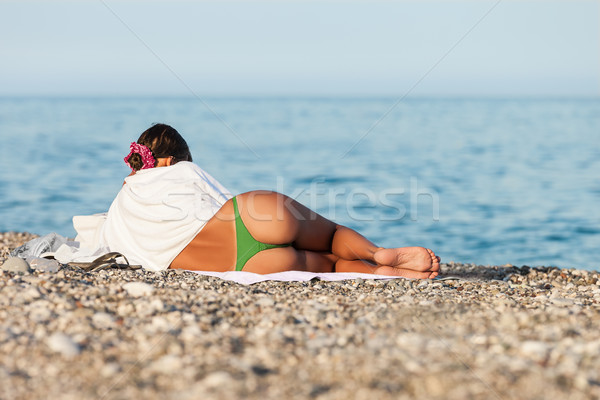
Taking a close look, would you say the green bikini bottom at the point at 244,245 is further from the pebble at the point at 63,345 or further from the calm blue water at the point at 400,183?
the calm blue water at the point at 400,183

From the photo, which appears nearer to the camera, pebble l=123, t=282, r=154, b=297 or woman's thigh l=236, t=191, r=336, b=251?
pebble l=123, t=282, r=154, b=297

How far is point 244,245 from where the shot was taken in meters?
4.29

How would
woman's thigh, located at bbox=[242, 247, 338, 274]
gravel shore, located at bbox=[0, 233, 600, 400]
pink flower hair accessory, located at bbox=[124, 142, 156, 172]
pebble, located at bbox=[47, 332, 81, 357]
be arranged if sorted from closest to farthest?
gravel shore, located at bbox=[0, 233, 600, 400] → pebble, located at bbox=[47, 332, 81, 357] → woman's thigh, located at bbox=[242, 247, 338, 274] → pink flower hair accessory, located at bbox=[124, 142, 156, 172]

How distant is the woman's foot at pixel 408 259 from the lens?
4461 millimetres

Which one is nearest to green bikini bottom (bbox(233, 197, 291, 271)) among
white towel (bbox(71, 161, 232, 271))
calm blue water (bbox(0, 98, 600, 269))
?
white towel (bbox(71, 161, 232, 271))

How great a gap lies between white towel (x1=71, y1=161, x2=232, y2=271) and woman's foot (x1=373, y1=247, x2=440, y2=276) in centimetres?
123

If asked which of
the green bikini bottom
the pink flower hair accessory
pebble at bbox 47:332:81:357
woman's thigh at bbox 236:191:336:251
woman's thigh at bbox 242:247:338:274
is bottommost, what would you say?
pebble at bbox 47:332:81:357

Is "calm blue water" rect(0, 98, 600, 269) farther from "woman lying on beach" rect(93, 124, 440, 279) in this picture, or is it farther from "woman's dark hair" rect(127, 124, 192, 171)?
"woman's dark hair" rect(127, 124, 192, 171)

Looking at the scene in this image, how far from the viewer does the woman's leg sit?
414 centimetres

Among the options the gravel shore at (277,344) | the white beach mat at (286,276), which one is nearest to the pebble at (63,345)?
the gravel shore at (277,344)

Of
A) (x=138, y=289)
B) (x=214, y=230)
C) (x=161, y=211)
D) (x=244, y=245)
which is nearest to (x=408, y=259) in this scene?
(x=244, y=245)

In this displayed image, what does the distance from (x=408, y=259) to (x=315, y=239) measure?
707 millimetres

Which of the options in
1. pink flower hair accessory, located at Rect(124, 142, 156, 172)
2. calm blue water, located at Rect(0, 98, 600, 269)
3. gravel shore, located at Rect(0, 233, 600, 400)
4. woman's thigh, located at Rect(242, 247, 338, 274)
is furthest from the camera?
calm blue water, located at Rect(0, 98, 600, 269)

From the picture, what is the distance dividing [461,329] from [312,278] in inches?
66.9
